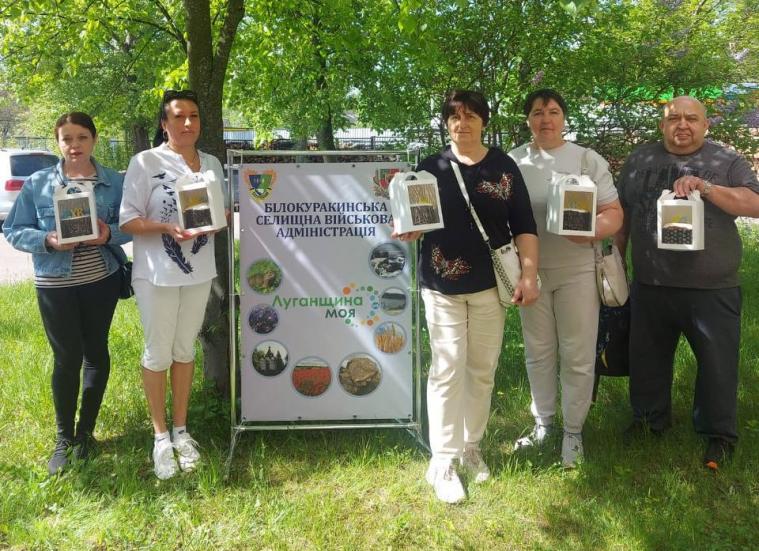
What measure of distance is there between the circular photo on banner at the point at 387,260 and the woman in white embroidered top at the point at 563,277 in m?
0.76

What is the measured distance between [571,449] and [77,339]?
2808 mm

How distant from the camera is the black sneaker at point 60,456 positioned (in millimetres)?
3495

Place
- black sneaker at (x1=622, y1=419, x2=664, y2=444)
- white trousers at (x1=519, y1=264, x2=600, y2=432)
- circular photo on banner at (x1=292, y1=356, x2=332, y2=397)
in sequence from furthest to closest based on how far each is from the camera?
black sneaker at (x1=622, y1=419, x2=664, y2=444), circular photo on banner at (x1=292, y1=356, x2=332, y2=397), white trousers at (x1=519, y1=264, x2=600, y2=432)

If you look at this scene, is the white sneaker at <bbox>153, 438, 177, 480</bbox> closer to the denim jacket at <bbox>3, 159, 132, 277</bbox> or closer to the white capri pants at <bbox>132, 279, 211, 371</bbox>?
the white capri pants at <bbox>132, 279, 211, 371</bbox>

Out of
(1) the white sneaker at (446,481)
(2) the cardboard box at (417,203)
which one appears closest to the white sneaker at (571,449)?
(1) the white sneaker at (446,481)

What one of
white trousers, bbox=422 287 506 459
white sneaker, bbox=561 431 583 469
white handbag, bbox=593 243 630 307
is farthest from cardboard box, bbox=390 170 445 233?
white sneaker, bbox=561 431 583 469

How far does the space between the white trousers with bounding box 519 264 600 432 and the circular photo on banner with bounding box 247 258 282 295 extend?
4.64 feet

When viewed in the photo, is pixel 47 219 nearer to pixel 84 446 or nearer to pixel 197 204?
pixel 197 204

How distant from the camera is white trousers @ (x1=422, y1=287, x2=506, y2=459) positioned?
10.6 ft

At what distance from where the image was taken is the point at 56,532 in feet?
9.76

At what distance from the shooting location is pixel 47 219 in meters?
3.32

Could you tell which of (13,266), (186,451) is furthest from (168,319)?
(13,266)

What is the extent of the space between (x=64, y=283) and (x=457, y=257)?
2036mm

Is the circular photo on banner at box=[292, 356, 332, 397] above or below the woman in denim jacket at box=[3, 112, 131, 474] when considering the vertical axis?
below
